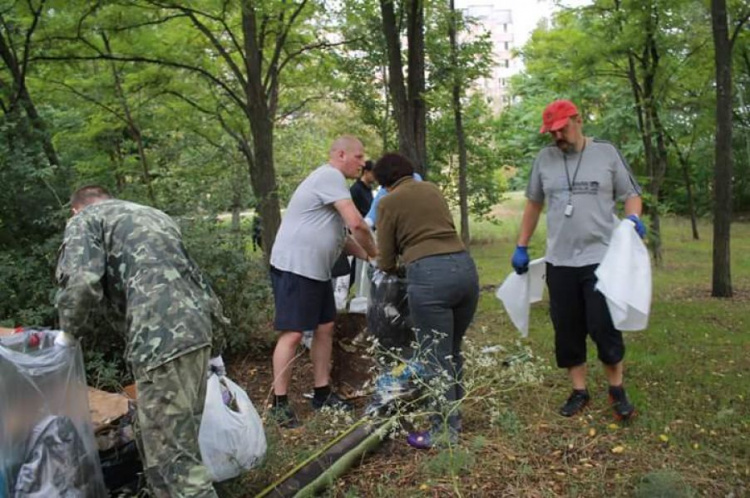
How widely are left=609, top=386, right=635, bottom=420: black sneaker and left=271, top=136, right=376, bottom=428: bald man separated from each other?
5.60 feet

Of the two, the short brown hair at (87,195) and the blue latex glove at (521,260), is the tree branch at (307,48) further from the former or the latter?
the short brown hair at (87,195)

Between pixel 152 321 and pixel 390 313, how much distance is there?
1.93 meters

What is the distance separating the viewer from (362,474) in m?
3.36

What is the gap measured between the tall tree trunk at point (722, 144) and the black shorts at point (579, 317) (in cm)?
618

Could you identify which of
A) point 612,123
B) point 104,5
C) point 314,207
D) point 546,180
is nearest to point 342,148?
point 314,207

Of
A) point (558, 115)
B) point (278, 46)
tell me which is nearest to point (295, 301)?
point (558, 115)

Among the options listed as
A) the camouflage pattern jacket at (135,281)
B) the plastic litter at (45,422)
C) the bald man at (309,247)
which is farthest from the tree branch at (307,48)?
the plastic litter at (45,422)

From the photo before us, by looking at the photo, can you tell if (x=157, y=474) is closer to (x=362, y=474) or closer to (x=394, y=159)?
(x=362, y=474)

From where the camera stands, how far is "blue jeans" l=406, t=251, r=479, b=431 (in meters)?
3.61

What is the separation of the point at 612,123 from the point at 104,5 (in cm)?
1532

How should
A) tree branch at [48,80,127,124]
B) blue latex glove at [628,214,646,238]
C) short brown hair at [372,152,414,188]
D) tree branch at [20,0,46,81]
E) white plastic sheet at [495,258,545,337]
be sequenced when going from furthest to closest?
tree branch at [48,80,127,124], tree branch at [20,0,46,81], white plastic sheet at [495,258,545,337], short brown hair at [372,152,414,188], blue latex glove at [628,214,646,238]

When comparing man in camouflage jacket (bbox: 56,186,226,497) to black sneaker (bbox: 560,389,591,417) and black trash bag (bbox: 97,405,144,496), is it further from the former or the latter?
black sneaker (bbox: 560,389,591,417)

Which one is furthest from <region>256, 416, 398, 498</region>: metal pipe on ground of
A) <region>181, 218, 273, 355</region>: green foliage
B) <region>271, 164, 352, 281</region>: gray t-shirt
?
<region>181, 218, 273, 355</region>: green foliage

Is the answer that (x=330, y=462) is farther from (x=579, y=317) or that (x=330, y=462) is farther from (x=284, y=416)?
(x=579, y=317)
